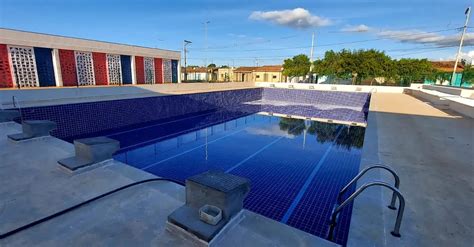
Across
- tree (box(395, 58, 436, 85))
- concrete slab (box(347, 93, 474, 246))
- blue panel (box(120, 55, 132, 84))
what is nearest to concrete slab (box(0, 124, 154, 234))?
concrete slab (box(347, 93, 474, 246))

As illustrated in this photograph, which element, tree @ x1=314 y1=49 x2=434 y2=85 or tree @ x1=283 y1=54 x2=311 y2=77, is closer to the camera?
tree @ x1=314 y1=49 x2=434 y2=85

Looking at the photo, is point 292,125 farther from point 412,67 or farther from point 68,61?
point 412,67

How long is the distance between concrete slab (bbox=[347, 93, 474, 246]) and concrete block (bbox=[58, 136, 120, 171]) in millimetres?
3500

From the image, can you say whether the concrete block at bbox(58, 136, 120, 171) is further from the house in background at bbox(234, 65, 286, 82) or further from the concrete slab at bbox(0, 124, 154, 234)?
the house in background at bbox(234, 65, 286, 82)

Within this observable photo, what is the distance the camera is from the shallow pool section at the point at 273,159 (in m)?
3.81

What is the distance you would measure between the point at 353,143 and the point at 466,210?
5.41m

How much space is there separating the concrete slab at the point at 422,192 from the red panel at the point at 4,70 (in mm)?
16136

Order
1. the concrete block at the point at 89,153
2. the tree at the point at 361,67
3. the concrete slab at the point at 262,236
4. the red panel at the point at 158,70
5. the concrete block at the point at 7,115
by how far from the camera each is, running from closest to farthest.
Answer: the concrete slab at the point at 262,236, the concrete block at the point at 89,153, the concrete block at the point at 7,115, the red panel at the point at 158,70, the tree at the point at 361,67

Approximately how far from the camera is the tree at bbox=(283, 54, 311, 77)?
29172mm

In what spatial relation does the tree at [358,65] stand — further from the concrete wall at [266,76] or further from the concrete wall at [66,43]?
the concrete wall at [66,43]

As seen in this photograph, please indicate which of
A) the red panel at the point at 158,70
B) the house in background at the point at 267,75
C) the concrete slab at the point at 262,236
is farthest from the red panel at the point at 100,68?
the house in background at the point at 267,75

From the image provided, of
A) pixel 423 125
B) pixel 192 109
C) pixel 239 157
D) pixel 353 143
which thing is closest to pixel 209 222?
pixel 239 157

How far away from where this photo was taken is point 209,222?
81.1 inches

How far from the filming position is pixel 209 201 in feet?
7.28
